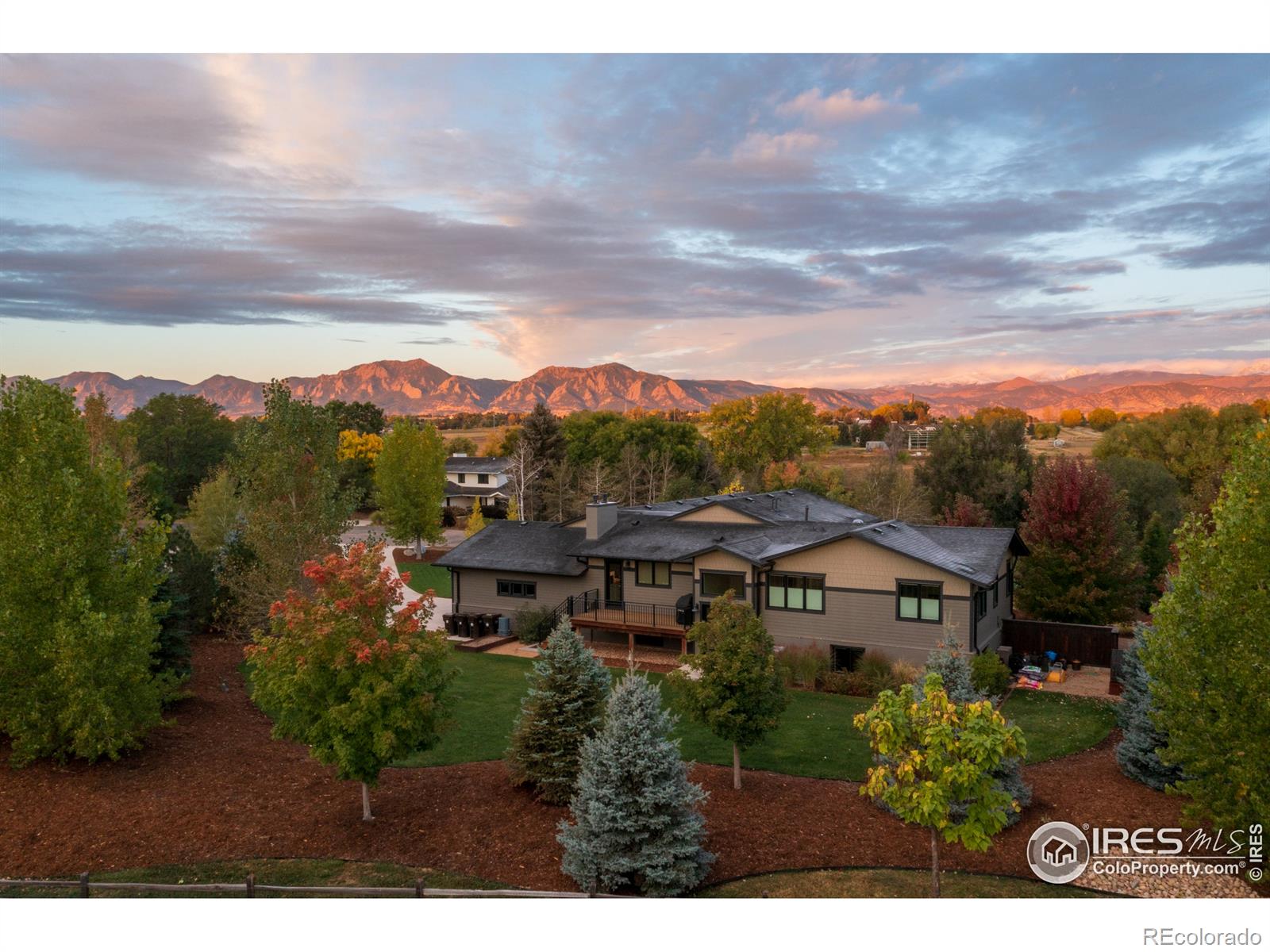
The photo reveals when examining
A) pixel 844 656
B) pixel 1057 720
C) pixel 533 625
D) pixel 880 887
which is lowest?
pixel 1057 720

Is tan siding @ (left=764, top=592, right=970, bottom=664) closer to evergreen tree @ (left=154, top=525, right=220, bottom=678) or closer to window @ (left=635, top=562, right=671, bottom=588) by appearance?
window @ (left=635, top=562, right=671, bottom=588)

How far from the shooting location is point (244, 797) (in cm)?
1392

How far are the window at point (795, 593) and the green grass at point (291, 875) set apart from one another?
50.7ft

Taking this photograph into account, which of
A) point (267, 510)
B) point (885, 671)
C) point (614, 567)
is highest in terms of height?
point (267, 510)

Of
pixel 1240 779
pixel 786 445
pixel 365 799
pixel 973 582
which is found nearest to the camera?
pixel 1240 779

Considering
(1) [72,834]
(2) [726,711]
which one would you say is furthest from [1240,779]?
(1) [72,834]

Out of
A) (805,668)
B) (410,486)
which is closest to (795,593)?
(805,668)

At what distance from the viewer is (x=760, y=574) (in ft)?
82.9

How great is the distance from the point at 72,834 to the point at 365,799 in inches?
167

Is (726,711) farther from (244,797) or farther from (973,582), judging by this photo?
(973,582)

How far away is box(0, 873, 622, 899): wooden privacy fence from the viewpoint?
10.3 meters

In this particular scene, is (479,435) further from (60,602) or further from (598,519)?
(60,602)

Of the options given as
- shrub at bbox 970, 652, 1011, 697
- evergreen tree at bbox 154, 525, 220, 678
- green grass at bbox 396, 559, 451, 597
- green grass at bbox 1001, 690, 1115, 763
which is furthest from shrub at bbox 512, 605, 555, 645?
green grass at bbox 1001, 690, 1115, 763

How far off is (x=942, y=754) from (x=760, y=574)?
53.1 ft
